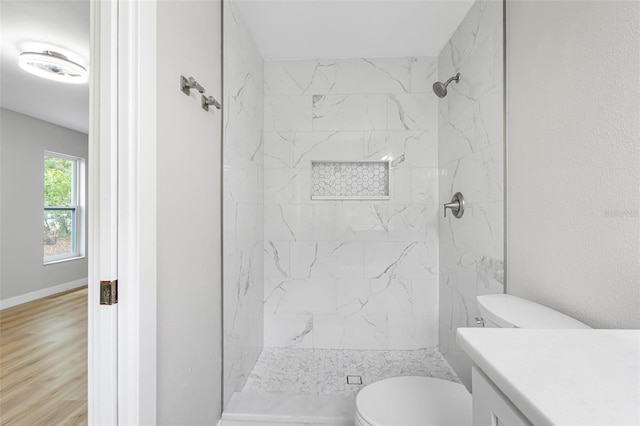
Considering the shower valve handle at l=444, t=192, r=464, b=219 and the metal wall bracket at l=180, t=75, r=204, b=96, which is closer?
the metal wall bracket at l=180, t=75, r=204, b=96

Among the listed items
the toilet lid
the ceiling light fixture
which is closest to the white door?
the toilet lid

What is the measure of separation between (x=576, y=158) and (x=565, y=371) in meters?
0.84

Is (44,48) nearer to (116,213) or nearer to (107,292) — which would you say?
(116,213)

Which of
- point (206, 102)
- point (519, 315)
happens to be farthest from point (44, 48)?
point (519, 315)

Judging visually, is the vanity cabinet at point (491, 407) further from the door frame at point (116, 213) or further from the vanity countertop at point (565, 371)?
the door frame at point (116, 213)

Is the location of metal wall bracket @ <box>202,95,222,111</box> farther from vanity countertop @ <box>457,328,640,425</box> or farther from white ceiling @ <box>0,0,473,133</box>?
vanity countertop @ <box>457,328,640,425</box>

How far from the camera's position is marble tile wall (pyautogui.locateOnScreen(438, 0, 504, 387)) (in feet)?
5.10

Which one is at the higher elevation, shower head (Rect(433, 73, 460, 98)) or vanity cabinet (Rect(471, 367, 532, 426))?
shower head (Rect(433, 73, 460, 98))

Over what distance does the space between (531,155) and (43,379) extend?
8.13 ft

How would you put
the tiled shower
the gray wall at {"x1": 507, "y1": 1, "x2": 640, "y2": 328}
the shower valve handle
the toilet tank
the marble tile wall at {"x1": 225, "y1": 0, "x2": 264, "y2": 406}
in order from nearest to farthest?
the gray wall at {"x1": 507, "y1": 1, "x2": 640, "y2": 328}, the toilet tank, the marble tile wall at {"x1": 225, "y1": 0, "x2": 264, "y2": 406}, the shower valve handle, the tiled shower

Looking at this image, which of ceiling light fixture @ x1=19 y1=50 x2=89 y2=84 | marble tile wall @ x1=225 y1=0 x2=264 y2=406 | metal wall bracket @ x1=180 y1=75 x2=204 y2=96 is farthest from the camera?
ceiling light fixture @ x1=19 y1=50 x2=89 y2=84

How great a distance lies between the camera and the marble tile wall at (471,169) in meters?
1.55

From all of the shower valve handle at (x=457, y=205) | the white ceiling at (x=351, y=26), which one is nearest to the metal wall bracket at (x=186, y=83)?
the white ceiling at (x=351, y=26)

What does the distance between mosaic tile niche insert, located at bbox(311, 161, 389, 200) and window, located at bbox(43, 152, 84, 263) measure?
1.54 metres
